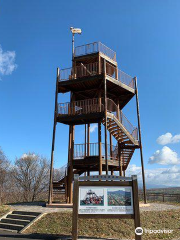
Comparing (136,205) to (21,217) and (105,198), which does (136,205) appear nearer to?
(105,198)

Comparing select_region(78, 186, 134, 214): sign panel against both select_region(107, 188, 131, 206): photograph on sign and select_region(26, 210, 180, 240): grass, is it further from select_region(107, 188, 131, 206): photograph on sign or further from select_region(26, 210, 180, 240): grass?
select_region(26, 210, 180, 240): grass

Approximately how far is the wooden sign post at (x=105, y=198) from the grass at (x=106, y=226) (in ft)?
5.47

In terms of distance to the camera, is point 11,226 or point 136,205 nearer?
point 136,205

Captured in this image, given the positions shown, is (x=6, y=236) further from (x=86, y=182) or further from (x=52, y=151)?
(x=52, y=151)

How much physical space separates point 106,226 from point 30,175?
31.1 meters

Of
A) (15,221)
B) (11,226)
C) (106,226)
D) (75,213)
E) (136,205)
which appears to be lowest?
(11,226)

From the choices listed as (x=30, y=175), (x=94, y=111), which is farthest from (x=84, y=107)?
(x=30, y=175)

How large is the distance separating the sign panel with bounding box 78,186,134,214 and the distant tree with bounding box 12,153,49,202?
29626mm

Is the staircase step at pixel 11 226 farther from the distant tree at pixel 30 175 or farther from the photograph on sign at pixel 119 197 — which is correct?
the distant tree at pixel 30 175

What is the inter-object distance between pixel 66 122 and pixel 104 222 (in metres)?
8.45

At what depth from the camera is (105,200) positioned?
7594 mm

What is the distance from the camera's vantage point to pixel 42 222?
10109 mm

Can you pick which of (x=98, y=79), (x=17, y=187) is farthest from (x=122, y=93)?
(x=17, y=187)

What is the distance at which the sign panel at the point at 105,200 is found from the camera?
748 centimetres
